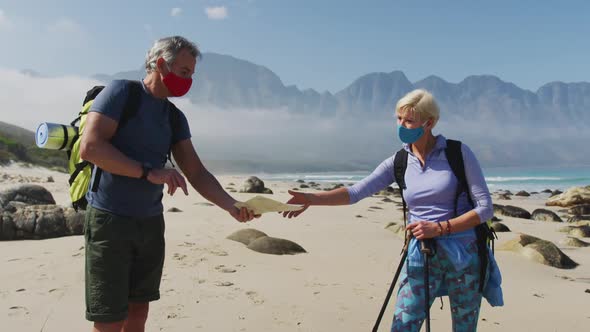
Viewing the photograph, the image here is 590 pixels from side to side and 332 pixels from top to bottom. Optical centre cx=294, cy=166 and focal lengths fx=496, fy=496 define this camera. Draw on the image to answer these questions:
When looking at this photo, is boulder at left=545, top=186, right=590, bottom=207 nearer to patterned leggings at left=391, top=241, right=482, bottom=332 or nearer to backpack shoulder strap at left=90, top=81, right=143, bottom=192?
patterned leggings at left=391, top=241, right=482, bottom=332

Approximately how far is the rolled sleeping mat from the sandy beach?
7.75 feet

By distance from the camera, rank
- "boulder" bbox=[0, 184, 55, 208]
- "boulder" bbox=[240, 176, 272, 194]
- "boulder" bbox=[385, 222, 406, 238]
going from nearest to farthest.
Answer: "boulder" bbox=[0, 184, 55, 208], "boulder" bbox=[385, 222, 406, 238], "boulder" bbox=[240, 176, 272, 194]

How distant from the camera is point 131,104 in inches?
127

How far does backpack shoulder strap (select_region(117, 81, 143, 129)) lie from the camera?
3205 mm

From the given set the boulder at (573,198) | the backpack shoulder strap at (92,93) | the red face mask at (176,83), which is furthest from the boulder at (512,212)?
the backpack shoulder strap at (92,93)

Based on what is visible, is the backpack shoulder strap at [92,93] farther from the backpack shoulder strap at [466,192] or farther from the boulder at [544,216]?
the boulder at [544,216]

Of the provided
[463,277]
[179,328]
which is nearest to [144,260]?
[179,328]

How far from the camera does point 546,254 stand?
854 centimetres

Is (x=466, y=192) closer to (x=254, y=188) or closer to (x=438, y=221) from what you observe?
(x=438, y=221)

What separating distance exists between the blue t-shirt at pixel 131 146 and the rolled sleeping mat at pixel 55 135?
298 mm

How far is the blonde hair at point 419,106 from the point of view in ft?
11.4

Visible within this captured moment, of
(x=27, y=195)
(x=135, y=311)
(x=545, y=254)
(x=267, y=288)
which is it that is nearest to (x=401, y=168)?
(x=135, y=311)

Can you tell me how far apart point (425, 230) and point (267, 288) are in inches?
134

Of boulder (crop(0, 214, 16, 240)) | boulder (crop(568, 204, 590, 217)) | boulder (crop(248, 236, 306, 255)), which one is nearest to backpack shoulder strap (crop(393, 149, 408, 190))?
boulder (crop(248, 236, 306, 255))
